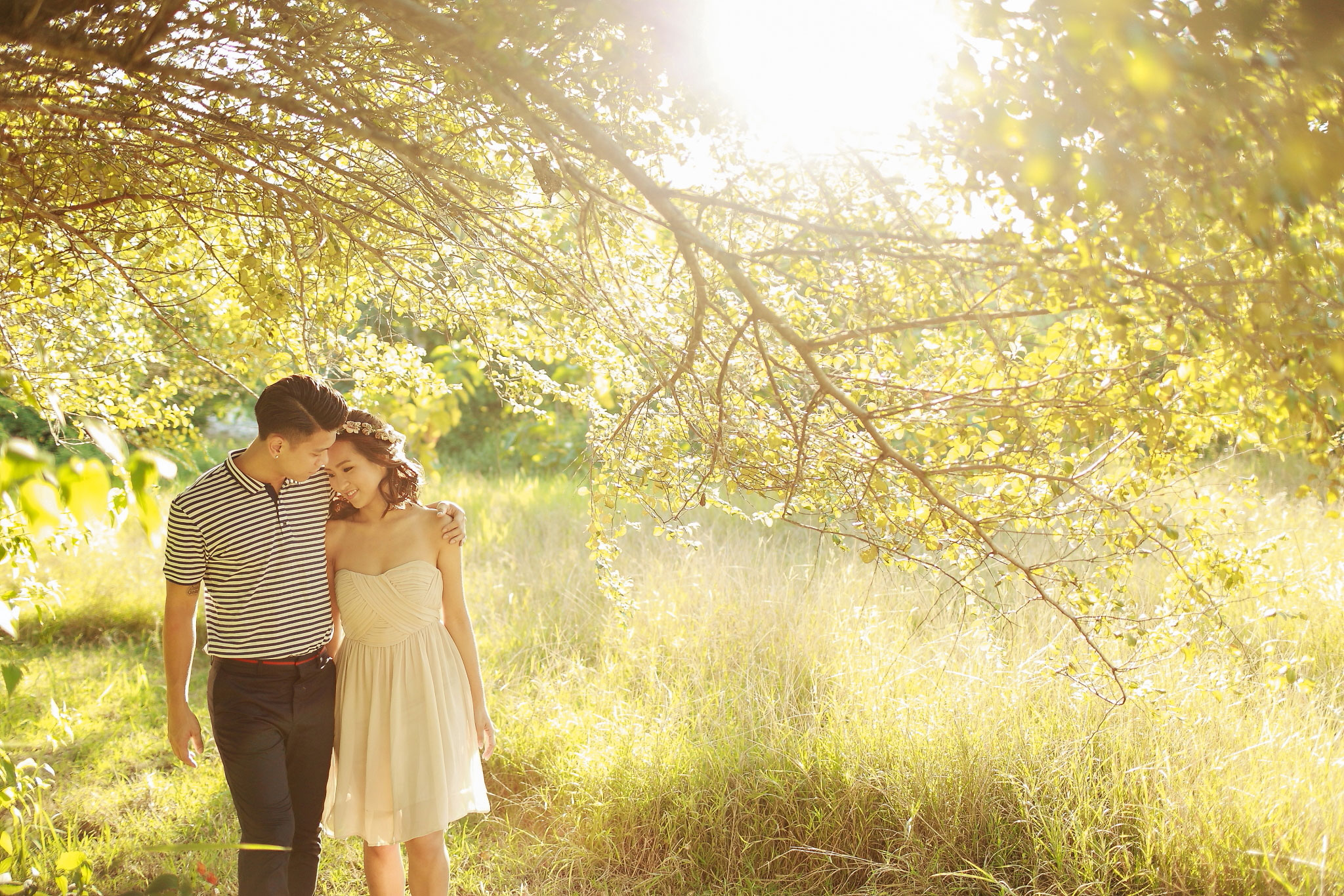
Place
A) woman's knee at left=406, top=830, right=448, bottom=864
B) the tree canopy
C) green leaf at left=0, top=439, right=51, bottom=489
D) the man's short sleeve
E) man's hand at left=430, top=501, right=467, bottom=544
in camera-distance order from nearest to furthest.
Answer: green leaf at left=0, top=439, right=51, bottom=489 → the tree canopy → the man's short sleeve → woman's knee at left=406, top=830, right=448, bottom=864 → man's hand at left=430, top=501, right=467, bottom=544

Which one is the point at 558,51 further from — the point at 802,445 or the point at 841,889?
the point at 841,889

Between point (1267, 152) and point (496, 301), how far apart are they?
256cm

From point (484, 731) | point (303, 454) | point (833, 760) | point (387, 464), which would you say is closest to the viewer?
point (303, 454)

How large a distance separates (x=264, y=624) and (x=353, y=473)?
534mm

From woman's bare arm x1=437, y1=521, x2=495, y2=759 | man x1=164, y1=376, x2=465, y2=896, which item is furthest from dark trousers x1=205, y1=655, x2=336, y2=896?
woman's bare arm x1=437, y1=521, x2=495, y2=759

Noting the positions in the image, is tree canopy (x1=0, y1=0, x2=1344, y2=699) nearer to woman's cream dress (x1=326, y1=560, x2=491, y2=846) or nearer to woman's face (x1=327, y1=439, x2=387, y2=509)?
woman's face (x1=327, y1=439, x2=387, y2=509)

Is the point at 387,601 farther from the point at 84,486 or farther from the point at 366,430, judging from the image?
the point at 84,486

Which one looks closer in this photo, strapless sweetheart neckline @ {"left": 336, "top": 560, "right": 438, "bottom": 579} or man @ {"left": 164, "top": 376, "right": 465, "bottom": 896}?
man @ {"left": 164, "top": 376, "right": 465, "bottom": 896}

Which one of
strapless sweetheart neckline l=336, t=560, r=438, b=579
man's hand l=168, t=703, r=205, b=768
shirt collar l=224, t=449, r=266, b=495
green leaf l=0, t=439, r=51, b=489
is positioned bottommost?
man's hand l=168, t=703, r=205, b=768

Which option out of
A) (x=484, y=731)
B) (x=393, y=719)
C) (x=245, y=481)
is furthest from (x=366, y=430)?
(x=484, y=731)

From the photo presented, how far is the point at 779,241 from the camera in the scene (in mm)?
2252

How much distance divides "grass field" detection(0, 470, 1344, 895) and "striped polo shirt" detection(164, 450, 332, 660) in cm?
109

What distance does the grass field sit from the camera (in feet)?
9.80

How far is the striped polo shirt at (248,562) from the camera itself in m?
2.53
